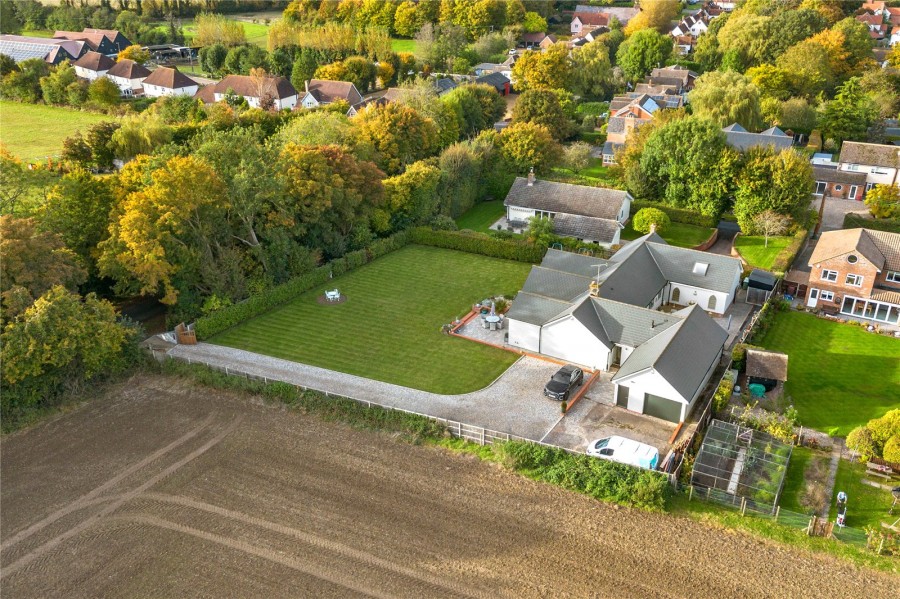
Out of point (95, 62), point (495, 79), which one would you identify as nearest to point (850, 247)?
point (495, 79)

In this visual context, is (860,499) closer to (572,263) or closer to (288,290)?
(572,263)

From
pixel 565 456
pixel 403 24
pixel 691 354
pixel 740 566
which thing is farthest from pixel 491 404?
pixel 403 24

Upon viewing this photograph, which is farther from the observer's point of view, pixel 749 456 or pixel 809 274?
pixel 809 274

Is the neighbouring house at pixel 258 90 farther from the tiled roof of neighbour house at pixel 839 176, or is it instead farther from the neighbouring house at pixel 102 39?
the tiled roof of neighbour house at pixel 839 176

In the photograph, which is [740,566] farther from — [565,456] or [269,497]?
[269,497]

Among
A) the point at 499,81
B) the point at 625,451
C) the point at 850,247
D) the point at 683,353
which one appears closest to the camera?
the point at 625,451
